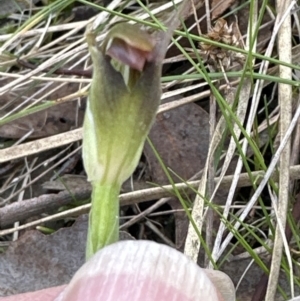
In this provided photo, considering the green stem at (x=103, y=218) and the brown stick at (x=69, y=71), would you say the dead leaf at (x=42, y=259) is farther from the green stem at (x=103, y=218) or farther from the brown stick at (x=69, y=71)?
the green stem at (x=103, y=218)

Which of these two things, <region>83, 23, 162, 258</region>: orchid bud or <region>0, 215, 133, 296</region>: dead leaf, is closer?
<region>83, 23, 162, 258</region>: orchid bud

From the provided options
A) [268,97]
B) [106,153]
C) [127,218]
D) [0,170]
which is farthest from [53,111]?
[106,153]

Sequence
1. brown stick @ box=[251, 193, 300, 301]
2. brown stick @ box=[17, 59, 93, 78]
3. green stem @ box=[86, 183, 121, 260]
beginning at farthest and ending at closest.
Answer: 1. brown stick @ box=[17, 59, 93, 78]
2. brown stick @ box=[251, 193, 300, 301]
3. green stem @ box=[86, 183, 121, 260]

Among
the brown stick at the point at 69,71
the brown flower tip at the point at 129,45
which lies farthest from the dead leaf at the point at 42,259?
the brown flower tip at the point at 129,45

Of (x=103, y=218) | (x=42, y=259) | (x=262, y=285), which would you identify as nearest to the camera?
(x=103, y=218)

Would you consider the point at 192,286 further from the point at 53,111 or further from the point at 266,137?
the point at 53,111

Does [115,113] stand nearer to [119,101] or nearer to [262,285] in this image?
[119,101]

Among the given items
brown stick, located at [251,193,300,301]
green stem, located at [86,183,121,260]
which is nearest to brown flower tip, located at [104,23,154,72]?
green stem, located at [86,183,121,260]

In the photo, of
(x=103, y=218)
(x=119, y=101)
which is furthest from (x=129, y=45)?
(x=103, y=218)

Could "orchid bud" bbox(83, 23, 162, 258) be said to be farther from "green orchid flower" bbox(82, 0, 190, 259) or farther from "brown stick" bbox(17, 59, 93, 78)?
"brown stick" bbox(17, 59, 93, 78)
